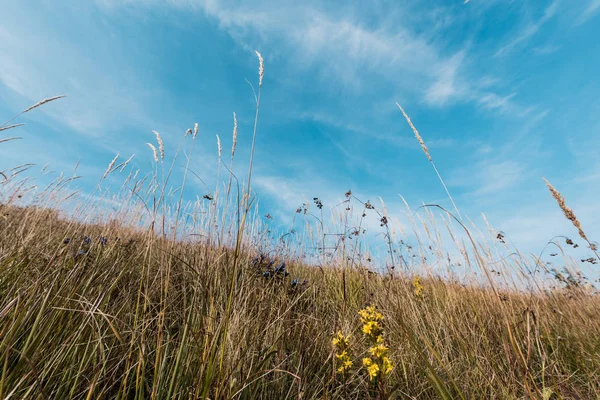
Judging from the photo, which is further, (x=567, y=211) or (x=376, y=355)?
(x=567, y=211)

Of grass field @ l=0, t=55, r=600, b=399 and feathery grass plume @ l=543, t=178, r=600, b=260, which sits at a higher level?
feathery grass plume @ l=543, t=178, r=600, b=260

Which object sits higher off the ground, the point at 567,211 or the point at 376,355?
the point at 567,211

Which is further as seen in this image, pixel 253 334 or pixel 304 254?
pixel 304 254

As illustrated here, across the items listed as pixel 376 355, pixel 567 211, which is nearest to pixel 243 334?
pixel 376 355

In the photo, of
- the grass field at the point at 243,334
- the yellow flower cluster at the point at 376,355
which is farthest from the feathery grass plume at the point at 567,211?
the yellow flower cluster at the point at 376,355

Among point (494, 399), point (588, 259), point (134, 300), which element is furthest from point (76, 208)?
point (588, 259)

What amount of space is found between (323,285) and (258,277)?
1.09m

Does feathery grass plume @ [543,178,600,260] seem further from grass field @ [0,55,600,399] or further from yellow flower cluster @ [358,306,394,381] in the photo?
yellow flower cluster @ [358,306,394,381]

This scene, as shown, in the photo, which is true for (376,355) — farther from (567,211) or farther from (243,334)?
(567,211)

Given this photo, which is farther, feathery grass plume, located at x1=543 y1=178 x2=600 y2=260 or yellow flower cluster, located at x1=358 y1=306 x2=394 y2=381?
feathery grass plume, located at x1=543 y1=178 x2=600 y2=260

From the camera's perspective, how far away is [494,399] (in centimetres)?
145

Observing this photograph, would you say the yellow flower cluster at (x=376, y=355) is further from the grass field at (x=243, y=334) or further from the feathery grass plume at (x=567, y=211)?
the feathery grass plume at (x=567, y=211)

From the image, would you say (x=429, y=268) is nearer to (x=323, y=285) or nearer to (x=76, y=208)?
(x=323, y=285)

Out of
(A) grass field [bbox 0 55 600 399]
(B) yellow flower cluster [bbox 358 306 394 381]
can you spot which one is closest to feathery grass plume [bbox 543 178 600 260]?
(A) grass field [bbox 0 55 600 399]
